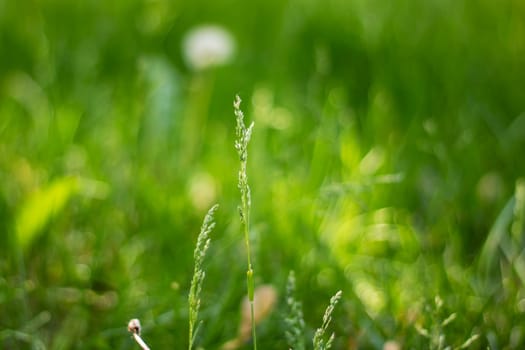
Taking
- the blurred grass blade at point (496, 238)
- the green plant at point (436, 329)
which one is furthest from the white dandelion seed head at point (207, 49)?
the green plant at point (436, 329)

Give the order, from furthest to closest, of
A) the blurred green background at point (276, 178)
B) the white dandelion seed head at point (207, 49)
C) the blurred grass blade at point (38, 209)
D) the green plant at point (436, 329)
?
the white dandelion seed head at point (207, 49)
the blurred grass blade at point (38, 209)
the blurred green background at point (276, 178)
the green plant at point (436, 329)

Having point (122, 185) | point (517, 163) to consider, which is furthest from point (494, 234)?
point (122, 185)

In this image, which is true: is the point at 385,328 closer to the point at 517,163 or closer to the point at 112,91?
the point at 517,163

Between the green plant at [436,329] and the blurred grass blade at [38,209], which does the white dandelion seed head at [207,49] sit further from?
the green plant at [436,329]

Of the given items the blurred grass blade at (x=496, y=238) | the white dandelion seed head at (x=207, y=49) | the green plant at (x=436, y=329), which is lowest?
the green plant at (x=436, y=329)

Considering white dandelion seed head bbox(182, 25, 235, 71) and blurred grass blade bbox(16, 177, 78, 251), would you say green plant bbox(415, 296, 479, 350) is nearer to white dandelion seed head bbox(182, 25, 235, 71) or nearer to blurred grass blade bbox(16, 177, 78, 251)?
blurred grass blade bbox(16, 177, 78, 251)

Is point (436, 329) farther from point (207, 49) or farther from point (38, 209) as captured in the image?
point (207, 49)

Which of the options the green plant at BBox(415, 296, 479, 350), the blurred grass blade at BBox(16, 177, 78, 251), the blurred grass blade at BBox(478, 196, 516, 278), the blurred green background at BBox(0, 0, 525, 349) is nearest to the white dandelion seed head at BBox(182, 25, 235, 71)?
the blurred green background at BBox(0, 0, 525, 349)
